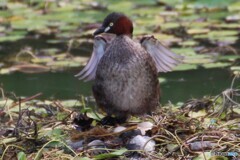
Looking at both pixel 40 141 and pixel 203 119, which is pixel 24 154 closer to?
pixel 40 141

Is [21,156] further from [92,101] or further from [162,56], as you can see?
[92,101]

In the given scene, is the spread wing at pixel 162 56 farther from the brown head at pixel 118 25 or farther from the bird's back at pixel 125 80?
the bird's back at pixel 125 80

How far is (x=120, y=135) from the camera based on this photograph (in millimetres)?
5566

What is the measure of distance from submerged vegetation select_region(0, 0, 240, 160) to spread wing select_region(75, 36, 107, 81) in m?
0.21

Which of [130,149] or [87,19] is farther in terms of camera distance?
[87,19]

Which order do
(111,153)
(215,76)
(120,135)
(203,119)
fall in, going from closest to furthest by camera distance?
1. (111,153)
2. (120,135)
3. (203,119)
4. (215,76)

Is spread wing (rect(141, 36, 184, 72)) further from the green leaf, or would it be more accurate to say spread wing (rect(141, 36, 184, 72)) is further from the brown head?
the green leaf

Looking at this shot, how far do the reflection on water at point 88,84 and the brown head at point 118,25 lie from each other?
5.43 ft

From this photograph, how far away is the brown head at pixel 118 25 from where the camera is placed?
20.3 ft

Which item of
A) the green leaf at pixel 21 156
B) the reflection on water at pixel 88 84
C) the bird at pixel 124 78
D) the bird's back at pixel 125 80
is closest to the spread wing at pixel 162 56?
the bird at pixel 124 78

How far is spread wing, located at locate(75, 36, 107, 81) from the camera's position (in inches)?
259

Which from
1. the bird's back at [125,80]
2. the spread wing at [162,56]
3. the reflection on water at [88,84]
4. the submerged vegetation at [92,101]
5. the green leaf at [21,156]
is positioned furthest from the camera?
the reflection on water at [88,84]

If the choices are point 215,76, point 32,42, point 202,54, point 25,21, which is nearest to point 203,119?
point 215,76

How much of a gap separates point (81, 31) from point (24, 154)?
222 inches
